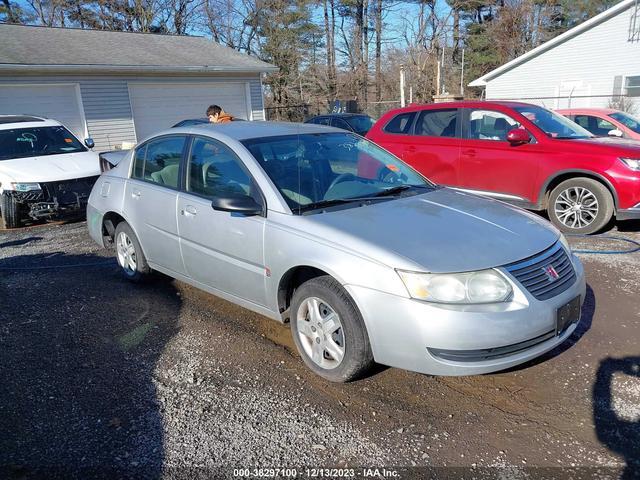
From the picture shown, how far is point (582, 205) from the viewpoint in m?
6.45

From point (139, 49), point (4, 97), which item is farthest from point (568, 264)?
point (139, 49)

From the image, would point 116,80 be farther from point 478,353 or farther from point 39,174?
point 478,353

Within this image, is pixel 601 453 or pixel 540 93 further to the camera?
pixel 540 93

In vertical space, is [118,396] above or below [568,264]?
below

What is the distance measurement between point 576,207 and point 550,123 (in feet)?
4.48

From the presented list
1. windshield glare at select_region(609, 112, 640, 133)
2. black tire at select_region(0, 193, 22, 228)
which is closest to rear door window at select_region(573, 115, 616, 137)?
windshield glare at select_region(609, 112, 640, 133)

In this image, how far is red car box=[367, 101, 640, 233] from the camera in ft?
20.4

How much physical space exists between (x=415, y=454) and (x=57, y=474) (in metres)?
1.80

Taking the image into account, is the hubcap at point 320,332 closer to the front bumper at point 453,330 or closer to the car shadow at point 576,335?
the front bumper at point 453,330

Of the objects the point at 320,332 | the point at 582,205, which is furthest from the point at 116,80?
the point at 320,332

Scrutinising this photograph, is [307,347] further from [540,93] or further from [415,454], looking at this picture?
[540,93]

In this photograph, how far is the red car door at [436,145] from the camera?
7391 millimetres

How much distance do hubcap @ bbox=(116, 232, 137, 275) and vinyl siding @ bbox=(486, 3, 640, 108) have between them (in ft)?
64.9

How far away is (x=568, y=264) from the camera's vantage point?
3.24 m
